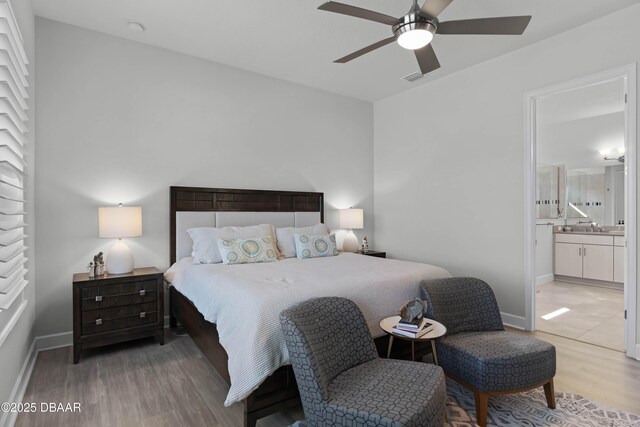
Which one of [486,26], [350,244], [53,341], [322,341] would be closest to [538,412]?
[322,341]

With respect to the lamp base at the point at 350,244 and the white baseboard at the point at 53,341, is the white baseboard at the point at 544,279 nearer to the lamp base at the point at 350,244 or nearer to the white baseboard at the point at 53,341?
the lamp base at the point at 350,244

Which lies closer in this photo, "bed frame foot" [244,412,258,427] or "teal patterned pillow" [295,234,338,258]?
"bed frame foot" [244,412,258,427]

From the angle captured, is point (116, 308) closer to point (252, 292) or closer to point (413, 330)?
point (252, 292)

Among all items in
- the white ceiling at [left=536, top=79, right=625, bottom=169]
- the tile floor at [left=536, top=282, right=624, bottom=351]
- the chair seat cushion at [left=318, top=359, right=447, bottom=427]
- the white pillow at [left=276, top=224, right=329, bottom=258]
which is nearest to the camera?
the chair seat cushion at [left=318, top=359, right=447, bottom=427]

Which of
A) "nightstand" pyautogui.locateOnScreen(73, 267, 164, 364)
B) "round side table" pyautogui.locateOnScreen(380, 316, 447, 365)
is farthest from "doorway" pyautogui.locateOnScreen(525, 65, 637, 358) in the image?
"nightstand" pyautogui.locateOnScreen(73, 267, 164, 364)

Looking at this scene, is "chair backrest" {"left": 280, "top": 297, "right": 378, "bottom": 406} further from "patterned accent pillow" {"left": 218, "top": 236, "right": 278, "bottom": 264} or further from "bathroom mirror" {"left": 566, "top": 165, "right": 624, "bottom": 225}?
"bathroom mirror" {"left": 566, "top": 165, "right": 624, "bottom": 225}

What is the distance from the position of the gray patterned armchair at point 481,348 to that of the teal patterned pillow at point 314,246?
1.51 m

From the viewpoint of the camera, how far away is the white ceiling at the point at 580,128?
4.77 m

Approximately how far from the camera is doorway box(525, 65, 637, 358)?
3631 millimetres

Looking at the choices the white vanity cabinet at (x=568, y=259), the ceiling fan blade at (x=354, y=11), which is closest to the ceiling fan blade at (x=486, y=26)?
the ceiling fan blade at (x=354, y=11)

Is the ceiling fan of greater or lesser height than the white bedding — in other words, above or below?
above

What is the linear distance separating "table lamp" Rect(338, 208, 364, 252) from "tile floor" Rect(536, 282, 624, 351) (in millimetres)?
2379

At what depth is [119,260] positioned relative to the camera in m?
3.20

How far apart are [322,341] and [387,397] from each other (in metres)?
0.43
